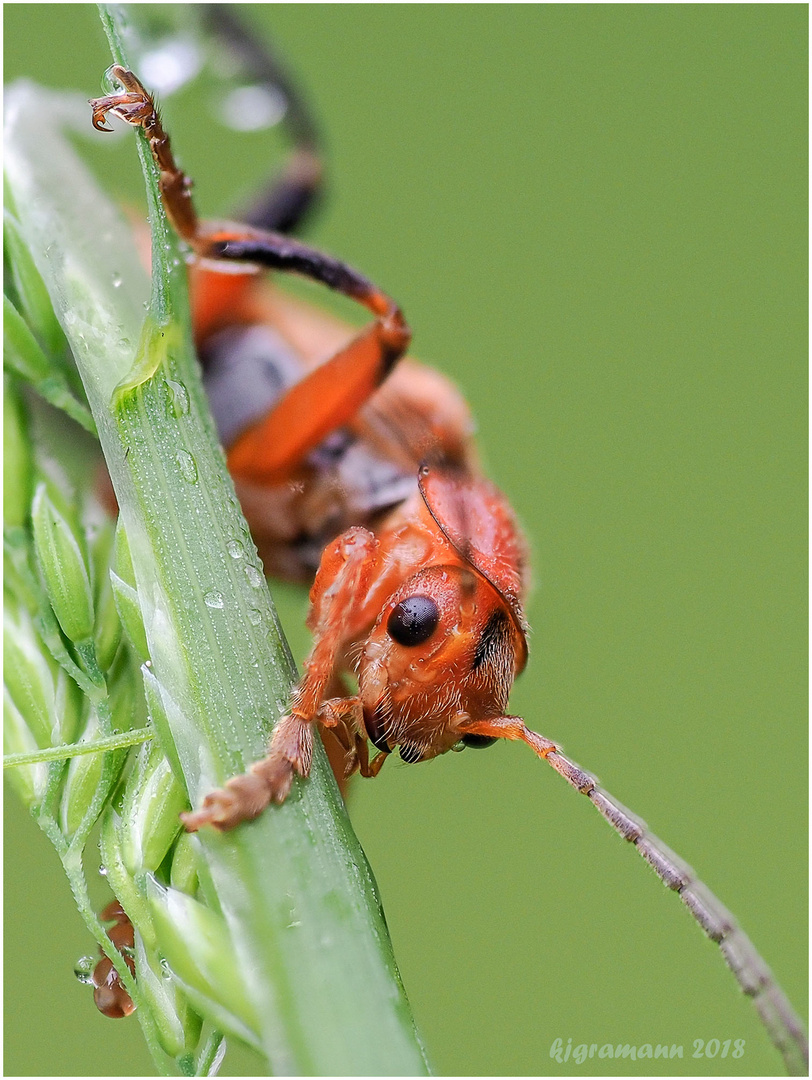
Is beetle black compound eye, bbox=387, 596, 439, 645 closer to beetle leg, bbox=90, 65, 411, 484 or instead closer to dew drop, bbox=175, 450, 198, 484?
dew drop, bbox=175, 450, 198, 484

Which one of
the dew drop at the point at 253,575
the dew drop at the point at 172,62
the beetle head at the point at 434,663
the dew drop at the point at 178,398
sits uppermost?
the dew drop at the point at 172,62

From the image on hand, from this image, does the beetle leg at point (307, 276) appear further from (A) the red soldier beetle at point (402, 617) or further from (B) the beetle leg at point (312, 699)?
(B) the beetle leg at point (312, 699)

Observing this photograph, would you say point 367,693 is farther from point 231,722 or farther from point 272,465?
point 272,465

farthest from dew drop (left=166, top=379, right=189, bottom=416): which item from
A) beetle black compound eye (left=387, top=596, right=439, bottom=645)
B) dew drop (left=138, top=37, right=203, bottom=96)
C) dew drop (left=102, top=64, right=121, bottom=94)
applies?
dew drop (left=138, top=37, right=203, bottom=96)

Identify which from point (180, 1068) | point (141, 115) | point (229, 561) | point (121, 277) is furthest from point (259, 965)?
point (141, 115)

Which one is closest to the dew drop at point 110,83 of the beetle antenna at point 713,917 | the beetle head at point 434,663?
the beetle head at point 434,663

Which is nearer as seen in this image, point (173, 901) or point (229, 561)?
point (173, 901)

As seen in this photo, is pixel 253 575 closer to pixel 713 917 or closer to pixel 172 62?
pixel 713 917
